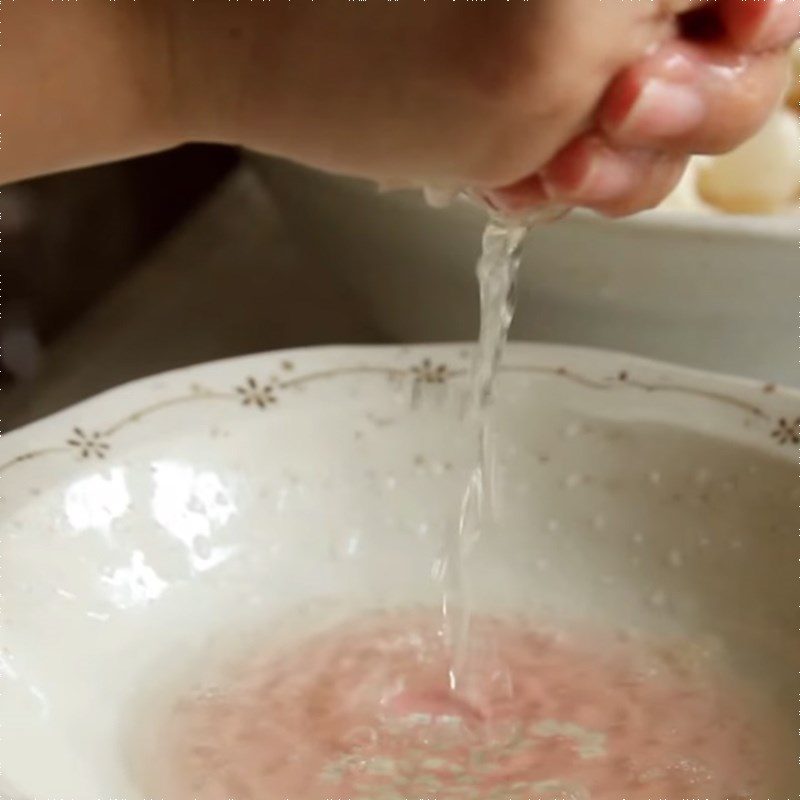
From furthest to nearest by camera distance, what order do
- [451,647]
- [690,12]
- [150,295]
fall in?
1. [150,295]
2. [451,647]
3. [690,12]

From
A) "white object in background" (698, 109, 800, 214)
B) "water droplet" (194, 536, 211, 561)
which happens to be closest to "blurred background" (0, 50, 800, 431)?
"white object in background" (698, 109, 800, 214)

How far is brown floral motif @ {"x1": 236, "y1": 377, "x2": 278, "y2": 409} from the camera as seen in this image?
1.43ft

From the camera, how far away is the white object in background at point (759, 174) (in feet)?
1.56

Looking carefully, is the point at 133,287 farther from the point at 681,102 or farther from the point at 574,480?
the point at 681,102

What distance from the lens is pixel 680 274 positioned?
0.43 metres

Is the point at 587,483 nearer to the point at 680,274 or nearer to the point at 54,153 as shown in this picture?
the point at 680,274

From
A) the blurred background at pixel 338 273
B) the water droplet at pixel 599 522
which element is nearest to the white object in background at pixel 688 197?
the blurred background at pixel 338 273

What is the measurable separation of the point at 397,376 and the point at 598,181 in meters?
0.17

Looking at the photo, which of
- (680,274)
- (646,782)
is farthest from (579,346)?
(646,782)

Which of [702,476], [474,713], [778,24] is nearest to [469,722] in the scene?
[474,713]

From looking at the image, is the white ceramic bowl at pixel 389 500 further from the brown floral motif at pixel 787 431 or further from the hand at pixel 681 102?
the hand at pixel 681 102

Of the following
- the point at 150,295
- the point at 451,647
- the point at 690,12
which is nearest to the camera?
the point at 690,12

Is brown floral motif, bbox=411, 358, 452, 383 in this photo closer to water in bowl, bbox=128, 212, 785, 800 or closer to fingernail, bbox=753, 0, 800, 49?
water in bowl, bbox=128, 212, 785, 800

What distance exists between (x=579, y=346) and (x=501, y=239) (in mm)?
122
